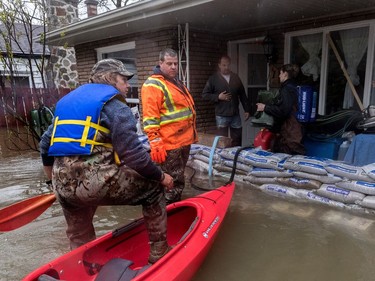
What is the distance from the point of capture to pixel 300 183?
4328mm

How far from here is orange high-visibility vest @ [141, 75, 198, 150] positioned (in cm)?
338

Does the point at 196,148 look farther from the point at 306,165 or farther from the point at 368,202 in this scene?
the point at 368,202

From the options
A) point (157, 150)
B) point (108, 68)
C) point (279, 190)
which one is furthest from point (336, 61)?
point (108, 68)

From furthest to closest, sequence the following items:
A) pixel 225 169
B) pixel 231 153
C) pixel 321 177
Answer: pixel 225 169 < pixel 231 153 < pixel 321 177

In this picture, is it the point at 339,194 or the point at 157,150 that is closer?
the point at 157,150

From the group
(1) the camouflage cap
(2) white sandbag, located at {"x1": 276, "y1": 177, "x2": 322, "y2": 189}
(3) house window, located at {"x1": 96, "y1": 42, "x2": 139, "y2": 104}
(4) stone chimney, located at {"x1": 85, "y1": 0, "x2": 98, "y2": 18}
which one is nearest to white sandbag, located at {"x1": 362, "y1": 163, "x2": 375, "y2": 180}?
(2) white sandbag, located at {"x1": 276, "y1": 177, "x2": 322, "y2": 189}

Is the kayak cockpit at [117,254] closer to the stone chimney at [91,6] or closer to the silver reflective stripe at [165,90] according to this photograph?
the silver reflective stripe at [165,90]

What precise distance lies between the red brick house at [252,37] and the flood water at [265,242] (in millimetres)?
2533

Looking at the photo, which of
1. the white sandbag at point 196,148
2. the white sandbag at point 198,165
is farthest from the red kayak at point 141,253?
the white sandbag at point 196,148

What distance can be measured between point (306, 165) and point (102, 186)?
3.08 meters

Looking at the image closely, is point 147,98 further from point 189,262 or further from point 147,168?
point 189,262

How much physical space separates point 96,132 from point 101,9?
2055 centimetres

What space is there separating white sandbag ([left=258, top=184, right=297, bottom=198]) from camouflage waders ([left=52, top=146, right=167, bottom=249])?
2511 mm

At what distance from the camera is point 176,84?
11.9 ft
